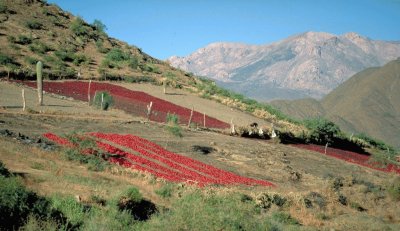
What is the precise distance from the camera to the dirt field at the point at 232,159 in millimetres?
19906

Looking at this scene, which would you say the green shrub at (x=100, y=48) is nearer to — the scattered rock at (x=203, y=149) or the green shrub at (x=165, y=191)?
the scattered rock at (x=203, y=149)

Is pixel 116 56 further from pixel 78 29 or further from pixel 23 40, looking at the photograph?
pixel 23 40

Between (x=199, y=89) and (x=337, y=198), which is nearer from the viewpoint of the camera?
(x=337, y=198)

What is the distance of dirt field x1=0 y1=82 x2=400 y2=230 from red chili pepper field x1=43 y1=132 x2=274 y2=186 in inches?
69.8

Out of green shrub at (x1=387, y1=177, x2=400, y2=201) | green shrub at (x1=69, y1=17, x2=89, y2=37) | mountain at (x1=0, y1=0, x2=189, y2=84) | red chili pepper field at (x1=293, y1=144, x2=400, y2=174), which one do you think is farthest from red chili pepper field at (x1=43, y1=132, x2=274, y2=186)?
green shrub at (x1=69, y1=17, x2=89, y2=37)

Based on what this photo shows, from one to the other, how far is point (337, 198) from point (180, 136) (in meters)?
15.8

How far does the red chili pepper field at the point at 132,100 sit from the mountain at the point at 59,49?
572 centimetres

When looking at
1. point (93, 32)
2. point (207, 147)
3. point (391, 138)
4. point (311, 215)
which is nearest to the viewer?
point (311, 215)

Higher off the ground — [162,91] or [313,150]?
[162,91]

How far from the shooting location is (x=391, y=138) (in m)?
164

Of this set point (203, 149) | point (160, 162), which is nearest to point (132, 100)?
point (203, 149)

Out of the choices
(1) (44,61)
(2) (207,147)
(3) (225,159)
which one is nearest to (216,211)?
(3) (225,159)

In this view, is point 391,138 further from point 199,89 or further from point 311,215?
point 311,215

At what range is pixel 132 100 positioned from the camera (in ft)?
179
